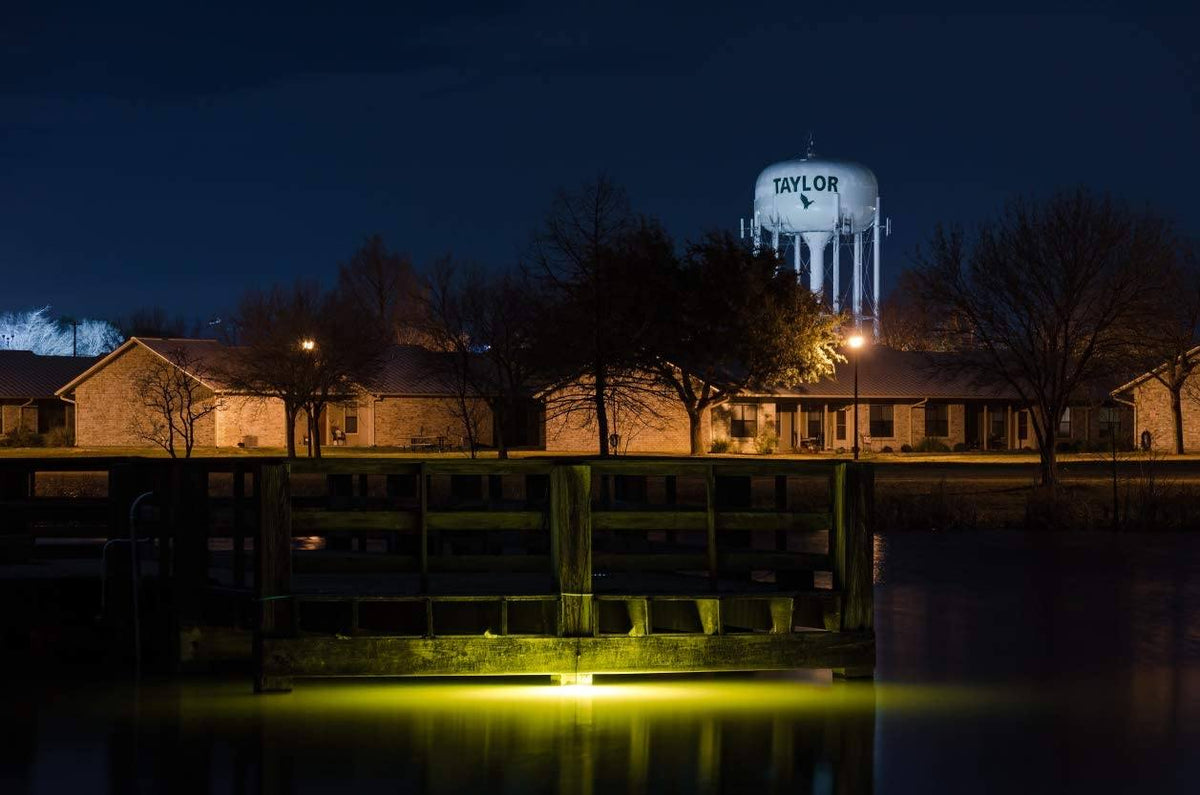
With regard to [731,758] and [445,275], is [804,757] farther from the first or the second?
[445,275]

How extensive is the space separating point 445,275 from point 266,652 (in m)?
87.9

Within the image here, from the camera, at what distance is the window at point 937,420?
78.8 metres

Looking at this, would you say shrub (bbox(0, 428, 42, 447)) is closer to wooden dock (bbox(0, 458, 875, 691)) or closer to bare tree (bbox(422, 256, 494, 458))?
bare tree (bbox(422, 256, 494, 458))

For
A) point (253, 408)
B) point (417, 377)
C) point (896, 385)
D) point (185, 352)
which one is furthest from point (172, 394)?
point (896, 385)

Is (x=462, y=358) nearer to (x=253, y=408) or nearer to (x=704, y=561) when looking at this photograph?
(x=253, y=408)

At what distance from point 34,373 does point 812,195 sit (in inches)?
1770

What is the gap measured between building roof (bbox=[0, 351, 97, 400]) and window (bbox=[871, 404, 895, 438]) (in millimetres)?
39981

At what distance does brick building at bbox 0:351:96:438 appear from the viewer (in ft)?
283

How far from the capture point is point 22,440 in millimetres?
83188

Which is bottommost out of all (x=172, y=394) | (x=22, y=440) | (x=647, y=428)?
(x=22, y=440)

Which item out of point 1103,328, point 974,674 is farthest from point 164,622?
point 1103,328

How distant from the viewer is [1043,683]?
16.7 meters

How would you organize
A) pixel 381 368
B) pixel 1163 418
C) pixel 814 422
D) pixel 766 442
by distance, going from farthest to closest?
pixel 381 368 → pixel 1163 418 → pixel 814 422 → pixel 766 442

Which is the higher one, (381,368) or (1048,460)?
(381,368)
